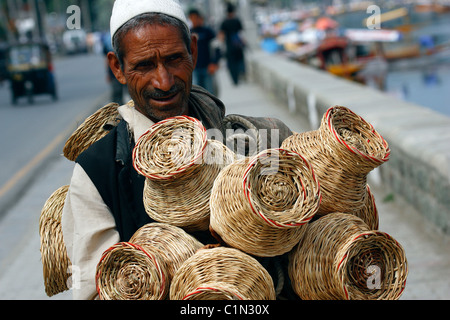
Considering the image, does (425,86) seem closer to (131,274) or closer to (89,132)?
(89,132)

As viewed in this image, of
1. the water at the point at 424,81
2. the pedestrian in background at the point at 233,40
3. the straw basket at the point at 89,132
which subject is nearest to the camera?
the straw basket at the point at 89,132

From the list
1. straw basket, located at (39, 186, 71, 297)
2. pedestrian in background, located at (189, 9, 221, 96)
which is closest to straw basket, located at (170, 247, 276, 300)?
straw basket, located at (39, 186, 71, 297)

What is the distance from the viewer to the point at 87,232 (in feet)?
6.43

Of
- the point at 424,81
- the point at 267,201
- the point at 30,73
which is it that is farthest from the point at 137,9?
the point at 30,73

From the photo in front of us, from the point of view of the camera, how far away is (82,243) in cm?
197

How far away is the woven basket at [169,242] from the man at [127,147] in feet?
0.41

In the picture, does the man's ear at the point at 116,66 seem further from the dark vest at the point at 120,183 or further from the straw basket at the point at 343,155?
the straw basket at the point at 343,155

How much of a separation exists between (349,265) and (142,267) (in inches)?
20.4

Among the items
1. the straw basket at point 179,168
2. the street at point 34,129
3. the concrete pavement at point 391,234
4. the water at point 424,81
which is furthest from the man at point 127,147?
the water at point 424,81

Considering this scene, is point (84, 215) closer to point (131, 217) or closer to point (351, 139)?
point (131, 217)

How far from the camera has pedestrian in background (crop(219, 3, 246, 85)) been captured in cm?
1652

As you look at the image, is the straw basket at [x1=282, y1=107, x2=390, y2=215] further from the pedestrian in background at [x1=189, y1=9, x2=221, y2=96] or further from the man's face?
the pedestrian in background at [x1=189, y1=9, x2=221, y2=96]

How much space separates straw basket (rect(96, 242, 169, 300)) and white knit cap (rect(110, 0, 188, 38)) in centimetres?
69

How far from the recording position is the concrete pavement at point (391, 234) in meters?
4.41
